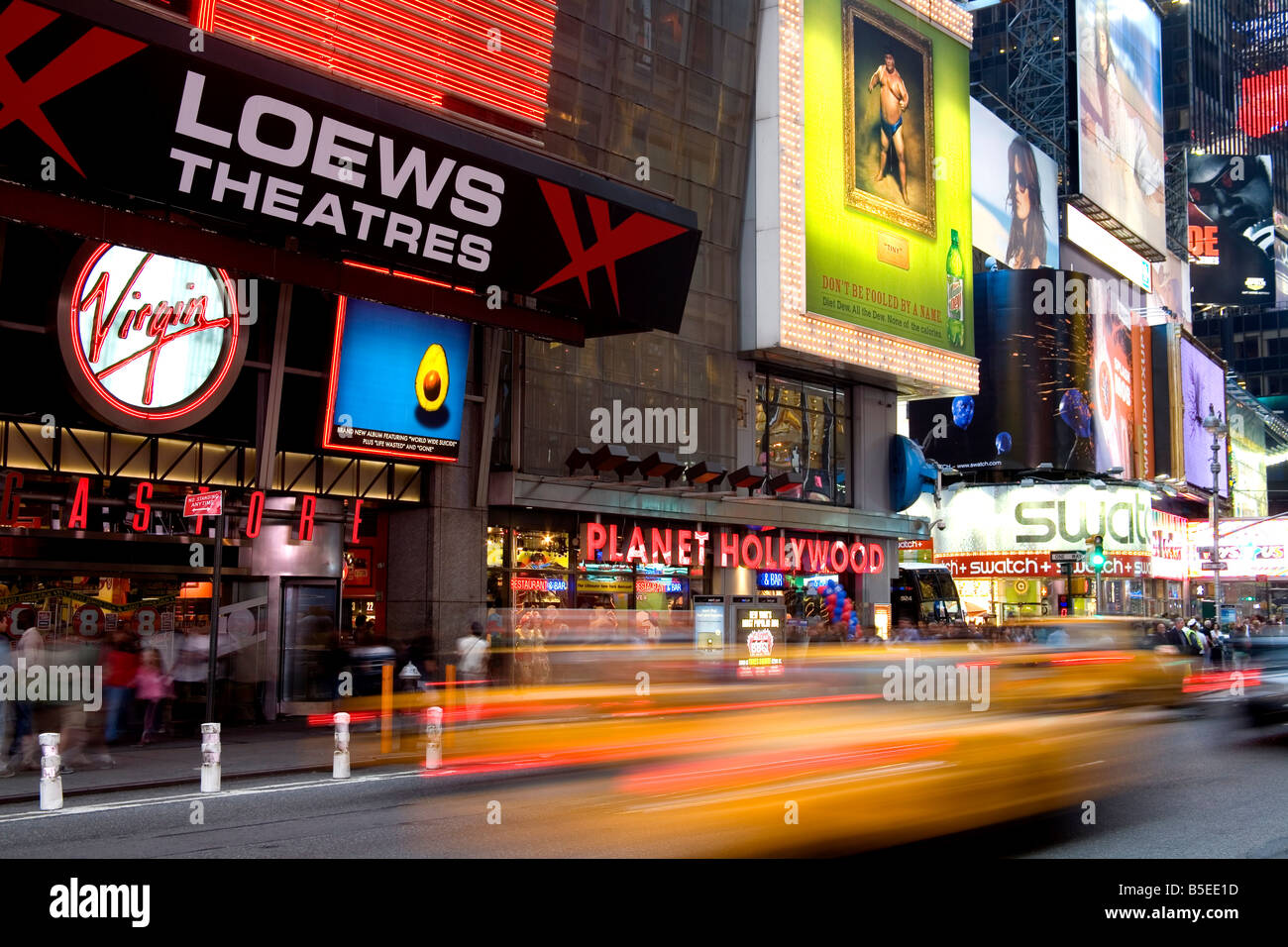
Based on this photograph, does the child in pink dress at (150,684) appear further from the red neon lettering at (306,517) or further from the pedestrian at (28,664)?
the red neon lettering at (306,517)

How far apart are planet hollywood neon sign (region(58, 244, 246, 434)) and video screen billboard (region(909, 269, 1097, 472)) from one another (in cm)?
4146

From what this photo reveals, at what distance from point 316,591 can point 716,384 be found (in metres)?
12.8

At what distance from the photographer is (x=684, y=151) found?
1255 inches

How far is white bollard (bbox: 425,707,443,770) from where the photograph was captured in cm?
1607

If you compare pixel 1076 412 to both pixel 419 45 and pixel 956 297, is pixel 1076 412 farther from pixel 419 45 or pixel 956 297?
pixel 419 45

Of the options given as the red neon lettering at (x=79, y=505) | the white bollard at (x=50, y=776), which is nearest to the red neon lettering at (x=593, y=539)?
the red neon lettering at (x=79, y=505)

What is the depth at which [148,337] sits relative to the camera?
20.6 m

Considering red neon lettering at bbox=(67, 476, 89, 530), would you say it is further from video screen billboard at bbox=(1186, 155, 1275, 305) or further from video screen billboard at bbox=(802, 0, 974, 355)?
video screen billboard at bbox=(1186, 155, 1275, 305)

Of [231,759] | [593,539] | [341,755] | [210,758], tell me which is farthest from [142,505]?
[593,539]

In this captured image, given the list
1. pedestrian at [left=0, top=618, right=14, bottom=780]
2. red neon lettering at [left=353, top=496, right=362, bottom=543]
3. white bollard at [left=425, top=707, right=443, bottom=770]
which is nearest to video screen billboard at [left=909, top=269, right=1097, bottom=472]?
red neon lettering at [left=353, top=496, right=362, bottom=543]

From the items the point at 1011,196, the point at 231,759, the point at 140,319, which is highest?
the point at 1011,196

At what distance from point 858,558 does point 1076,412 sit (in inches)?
989

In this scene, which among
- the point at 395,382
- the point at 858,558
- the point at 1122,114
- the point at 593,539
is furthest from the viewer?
the point at 1122,114

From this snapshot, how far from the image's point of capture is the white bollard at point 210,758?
15.1 metres
